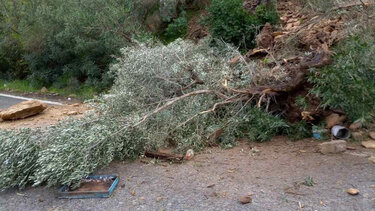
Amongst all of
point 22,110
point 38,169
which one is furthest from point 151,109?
point 22,110

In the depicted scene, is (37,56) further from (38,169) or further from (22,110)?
(38,169)

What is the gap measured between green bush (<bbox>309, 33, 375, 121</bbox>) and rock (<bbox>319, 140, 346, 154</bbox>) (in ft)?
1.39

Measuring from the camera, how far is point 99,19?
10.3 m

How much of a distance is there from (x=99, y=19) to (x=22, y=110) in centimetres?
318

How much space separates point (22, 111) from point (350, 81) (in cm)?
633

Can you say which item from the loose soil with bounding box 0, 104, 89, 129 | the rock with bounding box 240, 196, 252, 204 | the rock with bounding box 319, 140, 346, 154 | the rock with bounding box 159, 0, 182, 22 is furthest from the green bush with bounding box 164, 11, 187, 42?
the rock with bounding box 240, 196, 252, 204

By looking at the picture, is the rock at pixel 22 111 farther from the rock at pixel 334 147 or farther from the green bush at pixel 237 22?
the rock at pixel 334 147

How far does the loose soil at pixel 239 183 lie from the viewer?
13.6 ft

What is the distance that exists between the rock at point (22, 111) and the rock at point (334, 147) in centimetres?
600

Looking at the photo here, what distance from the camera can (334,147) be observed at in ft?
16.8

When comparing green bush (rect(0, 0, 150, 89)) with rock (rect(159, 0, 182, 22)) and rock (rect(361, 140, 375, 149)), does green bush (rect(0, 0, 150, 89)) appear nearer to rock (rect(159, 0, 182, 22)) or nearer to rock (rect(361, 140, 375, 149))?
rock (rect(159, 0, 182, 22))

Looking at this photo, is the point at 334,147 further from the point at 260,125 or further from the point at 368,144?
the point at 260,125

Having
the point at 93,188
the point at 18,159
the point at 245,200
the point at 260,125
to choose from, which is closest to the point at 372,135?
the point at 260,125

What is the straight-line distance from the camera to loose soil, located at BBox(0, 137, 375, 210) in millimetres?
4141
